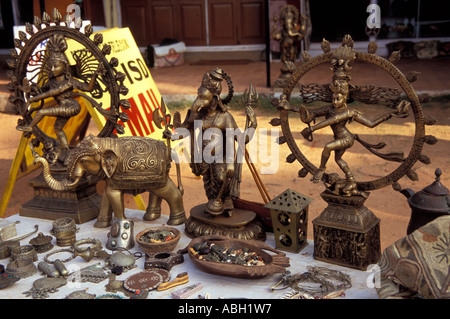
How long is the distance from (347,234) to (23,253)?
6.32 ft

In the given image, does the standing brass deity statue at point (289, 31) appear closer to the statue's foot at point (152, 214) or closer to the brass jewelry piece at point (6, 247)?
the statue's foot at point (152, 214)

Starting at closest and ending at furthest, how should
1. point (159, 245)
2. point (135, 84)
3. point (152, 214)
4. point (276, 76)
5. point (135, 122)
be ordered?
point (159, 245) < point (152, 214) < point (135, 122) < point (135, 84) < point (276, 76)

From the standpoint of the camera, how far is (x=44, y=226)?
3.59 meters

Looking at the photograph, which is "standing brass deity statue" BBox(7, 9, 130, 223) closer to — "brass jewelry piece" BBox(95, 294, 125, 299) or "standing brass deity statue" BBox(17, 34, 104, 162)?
"standing brass deity statue" BBox(17, 34, 104, 162)

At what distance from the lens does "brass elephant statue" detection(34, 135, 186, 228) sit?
128 inches

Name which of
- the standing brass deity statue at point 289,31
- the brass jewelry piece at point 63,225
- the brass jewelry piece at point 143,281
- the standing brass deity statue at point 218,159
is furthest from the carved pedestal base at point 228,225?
the standing brass deity statue at point 289,31

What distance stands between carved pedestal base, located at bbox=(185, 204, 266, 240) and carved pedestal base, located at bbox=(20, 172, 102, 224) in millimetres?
873

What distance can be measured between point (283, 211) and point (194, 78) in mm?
8236

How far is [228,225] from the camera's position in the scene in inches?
121

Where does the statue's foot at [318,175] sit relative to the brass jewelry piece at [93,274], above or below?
above

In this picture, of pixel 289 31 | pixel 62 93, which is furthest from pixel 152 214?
pixel 289 31

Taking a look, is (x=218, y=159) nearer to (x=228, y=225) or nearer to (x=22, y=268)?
(x=228, y=225)

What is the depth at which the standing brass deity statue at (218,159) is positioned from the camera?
3.07 meters

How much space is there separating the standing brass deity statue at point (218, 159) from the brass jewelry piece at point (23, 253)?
997 millimetres
